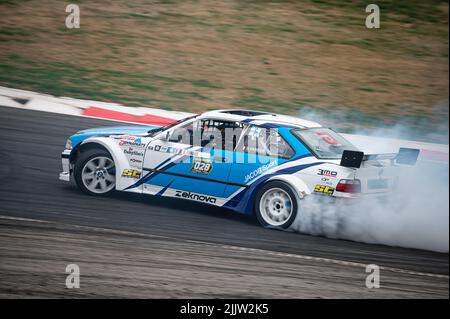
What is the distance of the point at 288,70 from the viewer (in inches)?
736

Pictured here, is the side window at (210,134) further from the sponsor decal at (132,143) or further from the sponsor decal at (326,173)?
the sponsor decal at (326,173)

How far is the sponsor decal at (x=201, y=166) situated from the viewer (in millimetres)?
8984

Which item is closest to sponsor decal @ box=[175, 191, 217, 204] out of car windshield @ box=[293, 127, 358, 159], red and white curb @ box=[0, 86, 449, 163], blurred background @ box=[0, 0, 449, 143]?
car windshield @ box=[293, 127, 358, 159]

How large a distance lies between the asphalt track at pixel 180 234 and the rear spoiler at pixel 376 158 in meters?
0.89

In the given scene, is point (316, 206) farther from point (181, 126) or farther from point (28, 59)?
point (28, 59)

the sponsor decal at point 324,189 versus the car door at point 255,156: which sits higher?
the car door at point 255,156

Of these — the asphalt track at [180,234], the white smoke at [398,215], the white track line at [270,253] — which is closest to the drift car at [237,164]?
the white smoke at [398,215]

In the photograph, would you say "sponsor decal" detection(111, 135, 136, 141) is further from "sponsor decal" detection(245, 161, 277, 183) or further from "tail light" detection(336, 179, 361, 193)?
"tail light" detection(336, 179, 361, 193)

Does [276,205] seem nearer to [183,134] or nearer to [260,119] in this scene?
[260,119]

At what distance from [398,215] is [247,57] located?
38.0 feet

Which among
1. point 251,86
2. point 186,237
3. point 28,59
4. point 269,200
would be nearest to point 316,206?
point 269,200

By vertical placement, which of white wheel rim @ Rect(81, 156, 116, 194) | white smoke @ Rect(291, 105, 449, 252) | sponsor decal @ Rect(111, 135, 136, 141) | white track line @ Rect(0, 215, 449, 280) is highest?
sponsor decal @ Rect(111, 135, 136, 141)

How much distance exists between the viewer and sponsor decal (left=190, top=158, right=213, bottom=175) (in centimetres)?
898

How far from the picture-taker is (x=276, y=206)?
8688 millimetres
